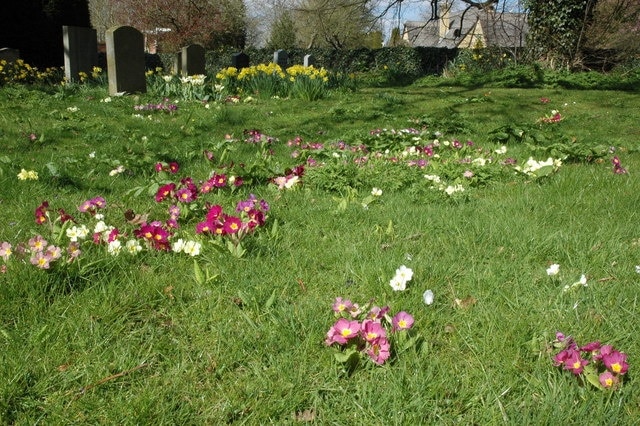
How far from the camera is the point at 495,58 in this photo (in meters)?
19.2

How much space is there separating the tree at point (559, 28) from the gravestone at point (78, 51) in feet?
45.0

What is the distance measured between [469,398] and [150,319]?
125 cm

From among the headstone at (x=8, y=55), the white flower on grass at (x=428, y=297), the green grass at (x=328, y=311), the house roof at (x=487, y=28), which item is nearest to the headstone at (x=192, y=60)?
the headstone at (x=8, y=55)

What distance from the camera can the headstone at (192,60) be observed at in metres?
12.9

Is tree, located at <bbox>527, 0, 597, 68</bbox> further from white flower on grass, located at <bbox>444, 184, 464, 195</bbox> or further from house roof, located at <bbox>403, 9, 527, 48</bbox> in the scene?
white flower on grass, located at <bbox>444, 184, 464, 195</bbox>

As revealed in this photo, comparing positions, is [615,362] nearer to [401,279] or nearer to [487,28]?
[401,279]

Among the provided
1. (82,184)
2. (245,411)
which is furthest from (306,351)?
(82,184)

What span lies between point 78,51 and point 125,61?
3.99m

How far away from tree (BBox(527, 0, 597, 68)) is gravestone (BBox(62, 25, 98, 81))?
45.0 feet

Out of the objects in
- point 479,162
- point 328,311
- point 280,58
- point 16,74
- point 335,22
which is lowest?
point 328,311

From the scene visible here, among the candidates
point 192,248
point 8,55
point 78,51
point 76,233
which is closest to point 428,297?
point 192,248

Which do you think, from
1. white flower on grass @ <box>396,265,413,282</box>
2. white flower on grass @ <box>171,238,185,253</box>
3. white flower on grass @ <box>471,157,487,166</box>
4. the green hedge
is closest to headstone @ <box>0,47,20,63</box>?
the green hedge

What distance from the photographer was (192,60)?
1303 cm

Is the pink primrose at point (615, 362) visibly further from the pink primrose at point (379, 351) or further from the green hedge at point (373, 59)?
the green hedge at point (373, 59)
